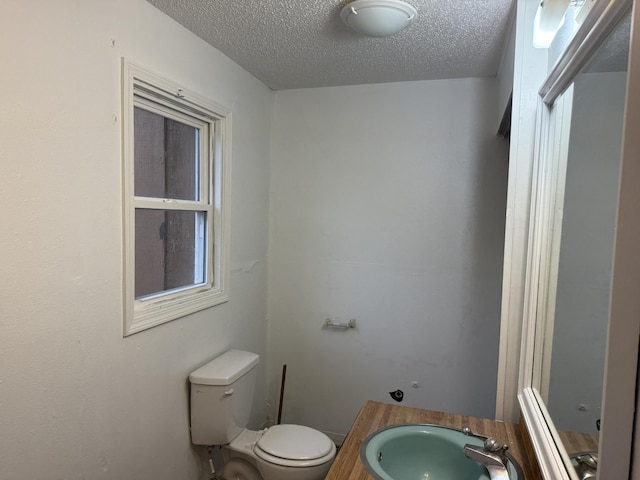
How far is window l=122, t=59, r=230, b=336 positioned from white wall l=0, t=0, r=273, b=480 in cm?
6

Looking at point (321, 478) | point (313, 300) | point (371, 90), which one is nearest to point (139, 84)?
point (371, 90)

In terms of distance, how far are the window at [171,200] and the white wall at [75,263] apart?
0.06m

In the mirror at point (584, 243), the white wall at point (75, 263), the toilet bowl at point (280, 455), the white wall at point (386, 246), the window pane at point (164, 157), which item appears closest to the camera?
the mirror at point (584, 243)

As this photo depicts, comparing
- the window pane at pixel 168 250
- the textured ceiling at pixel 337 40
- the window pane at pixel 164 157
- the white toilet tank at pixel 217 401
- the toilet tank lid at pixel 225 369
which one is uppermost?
the textured ceiling at pixel 337 40

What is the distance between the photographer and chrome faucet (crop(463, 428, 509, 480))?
1.17 meters

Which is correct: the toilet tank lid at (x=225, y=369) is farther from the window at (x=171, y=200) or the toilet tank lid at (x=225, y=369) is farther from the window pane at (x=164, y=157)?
the window pane at (x=164, y=157)

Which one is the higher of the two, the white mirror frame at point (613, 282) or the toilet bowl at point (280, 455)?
the white mirror frame at point (613, 282)

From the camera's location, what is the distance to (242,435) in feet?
6.80

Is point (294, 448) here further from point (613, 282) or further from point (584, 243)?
point (613, 282)

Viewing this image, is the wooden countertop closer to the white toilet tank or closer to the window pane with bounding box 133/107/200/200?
the white toilet tank

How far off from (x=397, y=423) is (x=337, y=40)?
165 centimetres

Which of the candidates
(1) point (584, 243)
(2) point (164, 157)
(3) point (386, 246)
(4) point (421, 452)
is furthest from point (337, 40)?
(4) point (421, 452)

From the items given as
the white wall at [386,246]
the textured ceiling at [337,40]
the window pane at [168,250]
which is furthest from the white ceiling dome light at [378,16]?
the window pane at [168,250]

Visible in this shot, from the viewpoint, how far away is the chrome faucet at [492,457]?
1.17 metres
